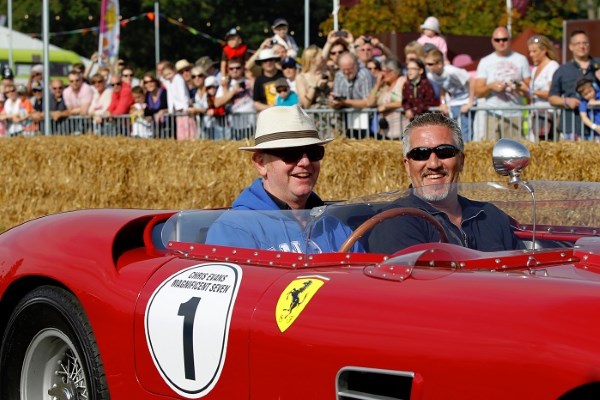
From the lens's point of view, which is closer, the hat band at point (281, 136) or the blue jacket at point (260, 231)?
the blue jacket at point (260, 231)

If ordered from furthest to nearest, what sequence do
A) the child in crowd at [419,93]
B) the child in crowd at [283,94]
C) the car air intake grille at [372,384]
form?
the child in crowd at [283,94] → the child in crowd at [419,93] → the car air intake grille at [372,384]

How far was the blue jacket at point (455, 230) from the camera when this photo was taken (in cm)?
406

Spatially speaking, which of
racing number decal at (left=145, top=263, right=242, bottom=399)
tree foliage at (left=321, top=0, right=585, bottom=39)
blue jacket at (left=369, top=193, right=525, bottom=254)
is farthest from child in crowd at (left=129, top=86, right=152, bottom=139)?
tree foliage at (left=321, top=0, right=585, bottom=39)

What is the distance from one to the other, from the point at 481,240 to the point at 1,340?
200 centimetres

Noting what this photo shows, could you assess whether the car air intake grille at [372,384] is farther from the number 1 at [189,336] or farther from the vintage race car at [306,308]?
the number 1 at [189,336]

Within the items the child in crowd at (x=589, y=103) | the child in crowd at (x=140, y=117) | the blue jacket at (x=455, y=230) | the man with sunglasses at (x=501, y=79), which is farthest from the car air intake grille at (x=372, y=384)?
the child in crowd at (x=140, y=117)

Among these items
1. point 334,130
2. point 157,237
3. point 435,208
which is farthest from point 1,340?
point 334,130

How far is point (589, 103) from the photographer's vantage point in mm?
10430

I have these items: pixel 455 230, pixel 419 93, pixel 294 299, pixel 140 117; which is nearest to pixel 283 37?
pixel 140 117

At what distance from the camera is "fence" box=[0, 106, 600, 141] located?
10.9 meters

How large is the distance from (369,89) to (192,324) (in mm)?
8517

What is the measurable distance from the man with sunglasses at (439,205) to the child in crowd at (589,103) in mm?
5870

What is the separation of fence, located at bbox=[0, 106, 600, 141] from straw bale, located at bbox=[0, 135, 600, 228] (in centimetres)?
61

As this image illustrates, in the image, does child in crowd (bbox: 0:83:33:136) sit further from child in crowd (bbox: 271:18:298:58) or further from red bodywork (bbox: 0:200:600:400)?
red bodywork (bbox: 0:200:600:400)
